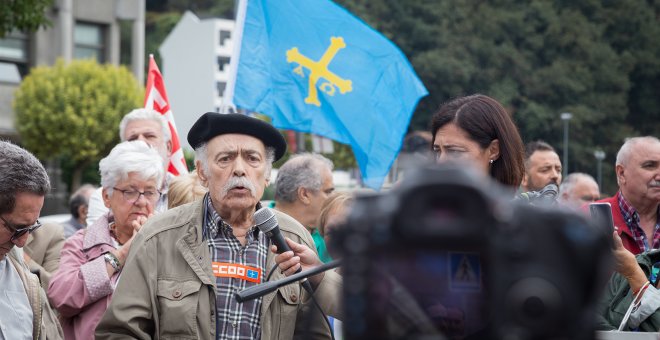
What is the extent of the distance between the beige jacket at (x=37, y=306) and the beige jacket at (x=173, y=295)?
342mm

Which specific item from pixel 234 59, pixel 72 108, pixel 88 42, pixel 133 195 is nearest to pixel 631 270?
pixel 133 195

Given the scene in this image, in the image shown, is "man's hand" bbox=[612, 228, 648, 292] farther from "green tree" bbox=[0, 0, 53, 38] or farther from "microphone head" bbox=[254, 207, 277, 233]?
"green tree" bbox=[0, 0, 53, 38]

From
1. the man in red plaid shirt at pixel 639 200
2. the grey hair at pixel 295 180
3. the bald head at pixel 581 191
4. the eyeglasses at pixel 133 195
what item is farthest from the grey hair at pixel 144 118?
the bald head at pixel 581 191

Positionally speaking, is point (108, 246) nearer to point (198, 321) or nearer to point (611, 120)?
point (198, 321)

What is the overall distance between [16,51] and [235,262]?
3357cm

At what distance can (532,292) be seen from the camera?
1418 millimetres

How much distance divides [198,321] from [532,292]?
2315 millimetres

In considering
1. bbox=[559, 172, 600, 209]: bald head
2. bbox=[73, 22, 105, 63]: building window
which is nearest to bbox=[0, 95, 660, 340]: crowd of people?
bbox=[559, 172, 600, 209]: bald head

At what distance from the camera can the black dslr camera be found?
4.53ft

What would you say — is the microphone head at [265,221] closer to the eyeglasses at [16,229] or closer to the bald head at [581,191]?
the eyeglasses at [16,229]

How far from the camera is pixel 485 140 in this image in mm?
3514

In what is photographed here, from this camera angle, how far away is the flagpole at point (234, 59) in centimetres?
691

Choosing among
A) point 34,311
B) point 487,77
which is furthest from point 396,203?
point 487,77

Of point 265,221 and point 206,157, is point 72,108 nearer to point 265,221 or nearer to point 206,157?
point 206,157
